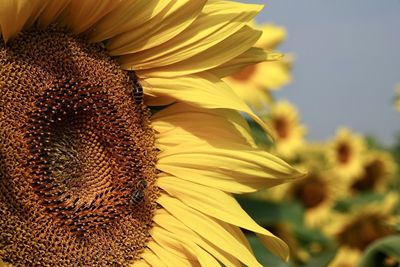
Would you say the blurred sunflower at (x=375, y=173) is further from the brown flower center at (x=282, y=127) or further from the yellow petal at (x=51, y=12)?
the yellow petal at (x=51, y=12)

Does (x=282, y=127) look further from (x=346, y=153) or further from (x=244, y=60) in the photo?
→ (x=244, y=60)

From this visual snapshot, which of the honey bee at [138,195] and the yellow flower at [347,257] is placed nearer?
the honey bee at [138,195]

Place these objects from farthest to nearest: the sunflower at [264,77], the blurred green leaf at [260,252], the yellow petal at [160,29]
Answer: the sunflower at [264,77]
the blurred green leaf at [260,252]
the yellow petal at [160,29]

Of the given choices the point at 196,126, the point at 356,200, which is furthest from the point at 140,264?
the point at 356,200

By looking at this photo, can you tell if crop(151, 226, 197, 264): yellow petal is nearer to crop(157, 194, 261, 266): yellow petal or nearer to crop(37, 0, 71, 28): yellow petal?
crop(157, 194, 261, 266): yellow petal

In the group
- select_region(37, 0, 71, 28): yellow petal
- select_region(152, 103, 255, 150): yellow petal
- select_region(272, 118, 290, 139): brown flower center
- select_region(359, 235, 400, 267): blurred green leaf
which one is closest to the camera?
select_region(37, 0, 71, 28): yellow petal

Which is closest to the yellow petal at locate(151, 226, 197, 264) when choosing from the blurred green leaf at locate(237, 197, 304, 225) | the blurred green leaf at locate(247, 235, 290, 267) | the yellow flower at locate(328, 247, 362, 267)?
the blurred green leaf at locate(247, 235, 290, 267)

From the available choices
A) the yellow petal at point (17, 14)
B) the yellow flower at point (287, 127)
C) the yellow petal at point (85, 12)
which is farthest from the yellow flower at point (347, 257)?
the yellow petal at point (17, 14)

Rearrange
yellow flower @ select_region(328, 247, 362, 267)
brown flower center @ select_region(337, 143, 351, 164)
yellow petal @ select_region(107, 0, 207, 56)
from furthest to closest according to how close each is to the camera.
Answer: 1. brown flower center @ select_region(337, 143, 351, 164)
2. yellow flower @ select_region(328, 247, 362, 267)
3. yellow petal @ select_region(107, 0, 207, 56)
